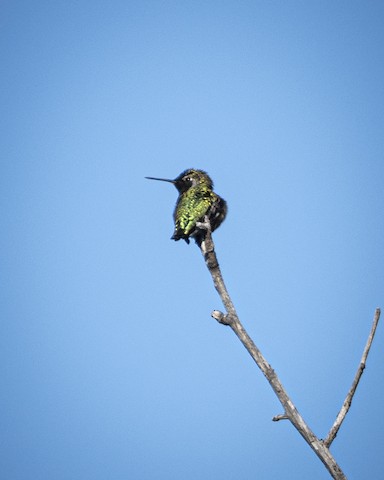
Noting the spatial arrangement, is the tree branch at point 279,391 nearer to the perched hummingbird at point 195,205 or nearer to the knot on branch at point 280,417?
the knot on branch at point 280,417

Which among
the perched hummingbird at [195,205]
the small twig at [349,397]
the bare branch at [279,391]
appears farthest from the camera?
the perched hummingbird at [195,205]

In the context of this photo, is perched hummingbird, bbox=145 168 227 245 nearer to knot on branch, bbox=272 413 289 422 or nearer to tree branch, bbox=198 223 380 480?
tree branch, bbox=198 223 380 480

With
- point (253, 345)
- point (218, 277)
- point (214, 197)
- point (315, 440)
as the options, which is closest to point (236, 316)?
point (253, 345)

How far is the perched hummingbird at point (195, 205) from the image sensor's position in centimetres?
805

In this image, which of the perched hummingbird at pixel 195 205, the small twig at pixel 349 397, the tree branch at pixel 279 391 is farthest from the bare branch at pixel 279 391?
the perched hummingbird at pixel 195 205

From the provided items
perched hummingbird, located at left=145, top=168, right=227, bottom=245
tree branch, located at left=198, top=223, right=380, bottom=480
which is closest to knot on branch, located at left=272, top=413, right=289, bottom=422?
tree branch, located at left=198, top=223, right=380, bottom=480

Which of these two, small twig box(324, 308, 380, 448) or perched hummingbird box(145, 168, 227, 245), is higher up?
perched hummingbird box(145, 168, 227, 245)

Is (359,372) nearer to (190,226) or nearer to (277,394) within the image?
(277,394)

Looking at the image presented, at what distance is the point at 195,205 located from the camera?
8.88 m

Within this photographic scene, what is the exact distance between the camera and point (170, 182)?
36.3 feet

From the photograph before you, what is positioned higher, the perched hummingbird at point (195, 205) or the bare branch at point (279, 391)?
the perched hummingbird at point (195, 205)

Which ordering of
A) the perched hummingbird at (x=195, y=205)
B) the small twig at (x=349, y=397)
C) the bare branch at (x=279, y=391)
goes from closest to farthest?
the bare branch at (x=279, y=391) → the small twig at (x=349, y=397) → the perched hummingbird at (x=195, y=205)

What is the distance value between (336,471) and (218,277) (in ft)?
7.92

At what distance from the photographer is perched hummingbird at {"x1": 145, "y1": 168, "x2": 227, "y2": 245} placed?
8.05 m
